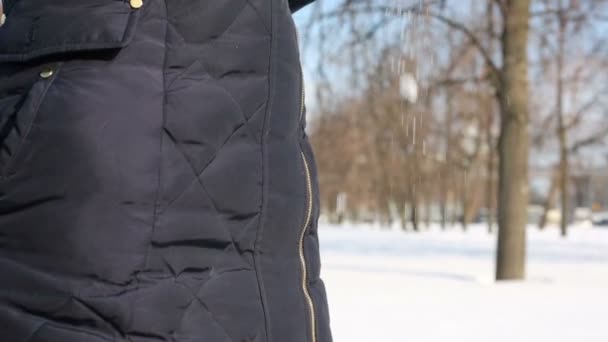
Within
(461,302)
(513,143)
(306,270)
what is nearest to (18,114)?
(306,270)

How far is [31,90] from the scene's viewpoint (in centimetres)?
125

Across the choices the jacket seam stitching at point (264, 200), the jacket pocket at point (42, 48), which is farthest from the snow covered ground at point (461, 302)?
the jacket pocket at point (42, 48)

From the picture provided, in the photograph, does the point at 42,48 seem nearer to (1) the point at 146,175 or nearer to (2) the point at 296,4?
(1) the point at 146,175

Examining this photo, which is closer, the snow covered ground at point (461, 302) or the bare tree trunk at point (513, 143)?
the snow covered ground at point (461, 302)

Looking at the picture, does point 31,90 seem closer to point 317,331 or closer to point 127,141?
point 127,141

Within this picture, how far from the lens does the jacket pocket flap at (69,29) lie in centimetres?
126

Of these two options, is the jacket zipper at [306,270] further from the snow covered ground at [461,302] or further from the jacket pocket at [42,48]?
the snow covered ground at [461,302]

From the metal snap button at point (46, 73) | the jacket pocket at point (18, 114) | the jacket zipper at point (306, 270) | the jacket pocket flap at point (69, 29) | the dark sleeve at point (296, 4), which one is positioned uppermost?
the dark sleeve at point (296, 4)

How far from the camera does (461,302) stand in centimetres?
756

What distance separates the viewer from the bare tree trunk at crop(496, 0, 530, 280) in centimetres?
1069

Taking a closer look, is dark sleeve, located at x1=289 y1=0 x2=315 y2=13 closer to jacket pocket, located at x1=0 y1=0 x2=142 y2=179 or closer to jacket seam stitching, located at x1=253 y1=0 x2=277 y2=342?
jacket seam stitching, located at x1=253 y1=0 x2=277 y2=342

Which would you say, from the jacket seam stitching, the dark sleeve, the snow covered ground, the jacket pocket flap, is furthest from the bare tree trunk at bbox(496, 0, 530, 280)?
the jacket pocket flap

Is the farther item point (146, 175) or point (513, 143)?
point (513, 143)

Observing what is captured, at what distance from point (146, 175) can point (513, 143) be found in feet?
33.1
